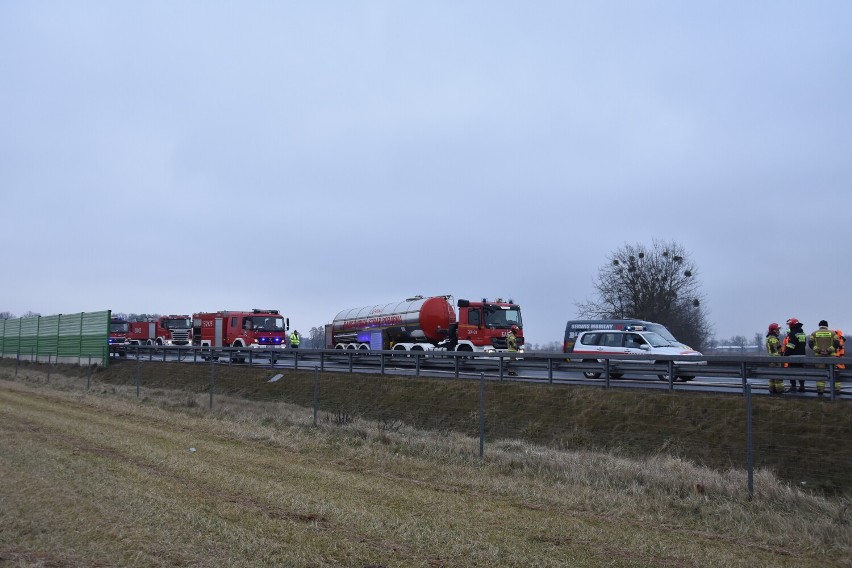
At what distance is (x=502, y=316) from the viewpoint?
2903cm

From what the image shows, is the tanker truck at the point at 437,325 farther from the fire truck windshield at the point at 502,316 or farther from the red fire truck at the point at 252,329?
the red fire truck at the point at 252,329

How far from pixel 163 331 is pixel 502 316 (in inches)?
1218

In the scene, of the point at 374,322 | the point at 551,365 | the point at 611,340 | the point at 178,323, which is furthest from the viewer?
the point at 178,323

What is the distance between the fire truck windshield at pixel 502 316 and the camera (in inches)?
1128

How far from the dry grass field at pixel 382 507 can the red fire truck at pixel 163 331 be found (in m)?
35.2

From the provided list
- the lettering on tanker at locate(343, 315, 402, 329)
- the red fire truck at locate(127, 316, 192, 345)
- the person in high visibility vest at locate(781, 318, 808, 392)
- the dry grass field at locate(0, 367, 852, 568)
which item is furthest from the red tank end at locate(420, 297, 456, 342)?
the red fire truck at locate(127, 316, 192, 345)

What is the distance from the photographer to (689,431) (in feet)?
43.3

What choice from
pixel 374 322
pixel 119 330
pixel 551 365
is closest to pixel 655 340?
pixel 551 365

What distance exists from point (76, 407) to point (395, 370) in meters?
10.1

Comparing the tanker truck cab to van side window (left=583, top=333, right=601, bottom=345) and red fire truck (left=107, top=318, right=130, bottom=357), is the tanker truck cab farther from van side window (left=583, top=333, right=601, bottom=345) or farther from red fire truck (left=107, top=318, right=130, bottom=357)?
red fire truck (left=107, top=318, right=130, bottom=357)

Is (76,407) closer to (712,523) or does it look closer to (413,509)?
(413,509)

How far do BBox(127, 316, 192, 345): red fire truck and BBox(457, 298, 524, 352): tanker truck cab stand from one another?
2523 centimetres

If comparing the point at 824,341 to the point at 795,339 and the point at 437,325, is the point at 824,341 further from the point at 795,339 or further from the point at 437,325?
the point at 437,325

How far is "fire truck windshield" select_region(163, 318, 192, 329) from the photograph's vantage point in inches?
1898
